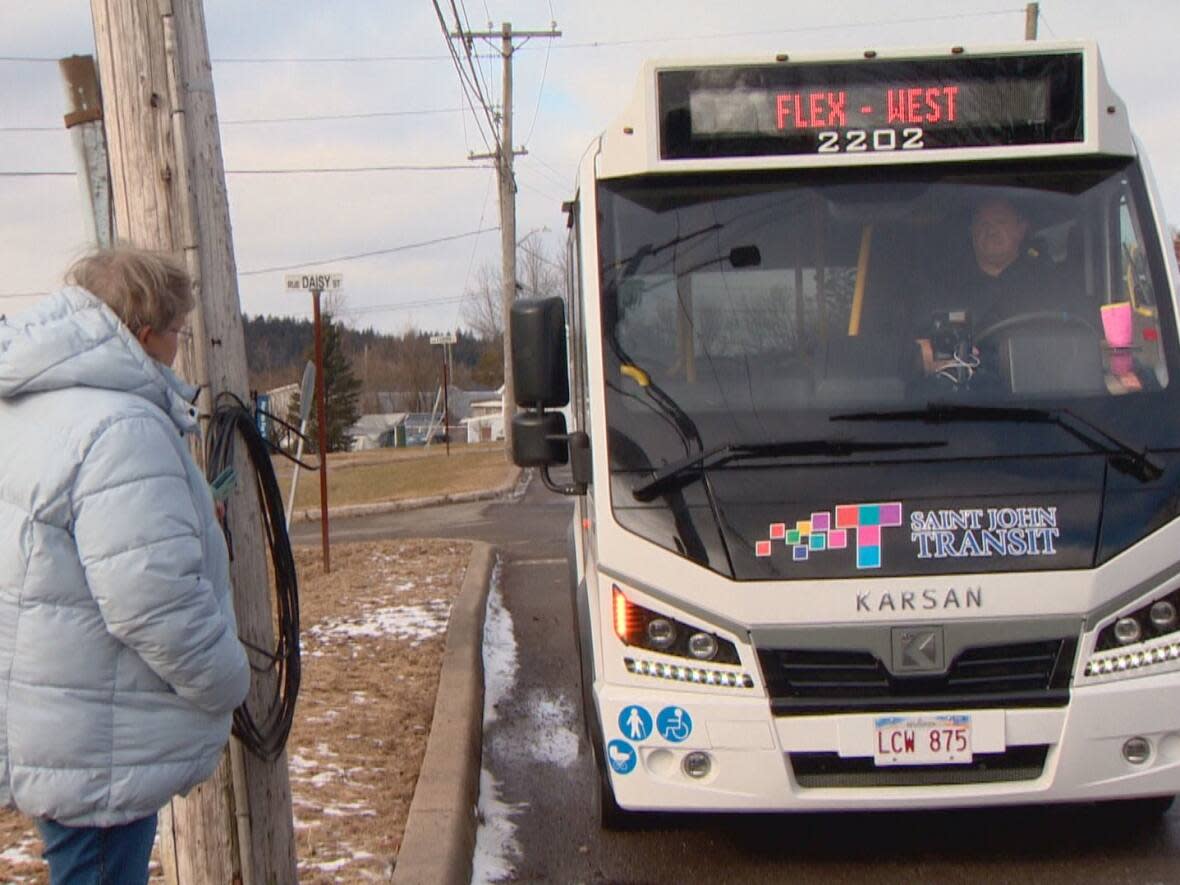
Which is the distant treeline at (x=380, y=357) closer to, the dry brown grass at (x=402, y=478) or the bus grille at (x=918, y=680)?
the dry brown grass at (x=402, y=478)

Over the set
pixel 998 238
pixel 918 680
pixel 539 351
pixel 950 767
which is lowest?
pixel 950 767

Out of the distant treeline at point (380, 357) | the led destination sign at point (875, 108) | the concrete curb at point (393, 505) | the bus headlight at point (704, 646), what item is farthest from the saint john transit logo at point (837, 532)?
the distant treeline at point (380, 357)

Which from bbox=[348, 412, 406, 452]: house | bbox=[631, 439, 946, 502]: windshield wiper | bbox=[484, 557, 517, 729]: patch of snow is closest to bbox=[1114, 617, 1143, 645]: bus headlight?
bbox=[631, 439, 946, 502]: windshield wiper

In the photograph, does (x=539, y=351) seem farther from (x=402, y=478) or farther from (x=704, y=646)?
(x=402, y=478)

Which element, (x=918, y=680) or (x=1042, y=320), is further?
(x=1042, y=320)

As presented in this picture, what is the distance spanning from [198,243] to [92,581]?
1243 mm

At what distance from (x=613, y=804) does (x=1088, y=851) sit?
182cm

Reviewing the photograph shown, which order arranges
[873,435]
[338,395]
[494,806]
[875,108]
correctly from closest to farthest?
[873,435] < [875,108] < [494,806] < [338,395]

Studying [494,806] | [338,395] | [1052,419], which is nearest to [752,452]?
[1052,419]

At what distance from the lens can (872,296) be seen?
5121 millimetres

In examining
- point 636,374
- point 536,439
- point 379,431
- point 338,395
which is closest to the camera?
point 636,374

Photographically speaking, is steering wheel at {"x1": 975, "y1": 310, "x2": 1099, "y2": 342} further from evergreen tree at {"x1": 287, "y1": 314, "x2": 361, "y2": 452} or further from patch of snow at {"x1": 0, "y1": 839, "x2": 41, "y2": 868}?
evergreen tree at {"x1": 287, "y1": 314, "x2": 361, "y2": 452}

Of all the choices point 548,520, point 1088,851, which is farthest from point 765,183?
point 548,520

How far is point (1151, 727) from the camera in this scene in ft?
15.3
